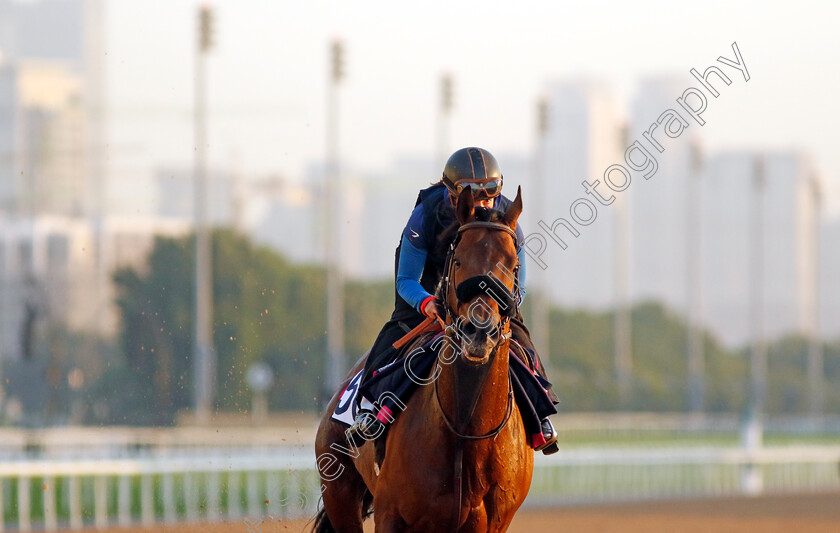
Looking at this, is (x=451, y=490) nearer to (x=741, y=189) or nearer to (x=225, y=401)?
(x=225, y=401)

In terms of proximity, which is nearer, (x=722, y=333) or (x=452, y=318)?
(x=452, y=318)

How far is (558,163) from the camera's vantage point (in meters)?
186

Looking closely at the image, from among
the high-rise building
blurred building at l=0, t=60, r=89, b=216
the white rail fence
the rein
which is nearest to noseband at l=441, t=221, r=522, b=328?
the rein

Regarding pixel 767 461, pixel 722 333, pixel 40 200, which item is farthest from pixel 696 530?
pixel 722 333

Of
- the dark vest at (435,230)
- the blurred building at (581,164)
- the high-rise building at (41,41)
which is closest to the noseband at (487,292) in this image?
the dark vest at (435,230)

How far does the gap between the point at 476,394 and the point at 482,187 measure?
3.19ft

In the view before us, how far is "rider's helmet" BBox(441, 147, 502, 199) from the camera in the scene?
6086 millimetres

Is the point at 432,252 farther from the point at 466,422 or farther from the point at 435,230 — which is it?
the point at 466,422

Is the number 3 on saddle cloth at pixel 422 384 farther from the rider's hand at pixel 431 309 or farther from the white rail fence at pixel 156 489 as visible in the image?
the white rail fence at pixel 156 489

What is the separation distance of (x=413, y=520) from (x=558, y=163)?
18187cm

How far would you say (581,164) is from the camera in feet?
598

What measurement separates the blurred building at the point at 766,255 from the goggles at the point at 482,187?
166935mm

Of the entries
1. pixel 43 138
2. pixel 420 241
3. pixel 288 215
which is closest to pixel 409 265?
pixel 420 241

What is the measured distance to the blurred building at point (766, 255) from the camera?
6949 inches
